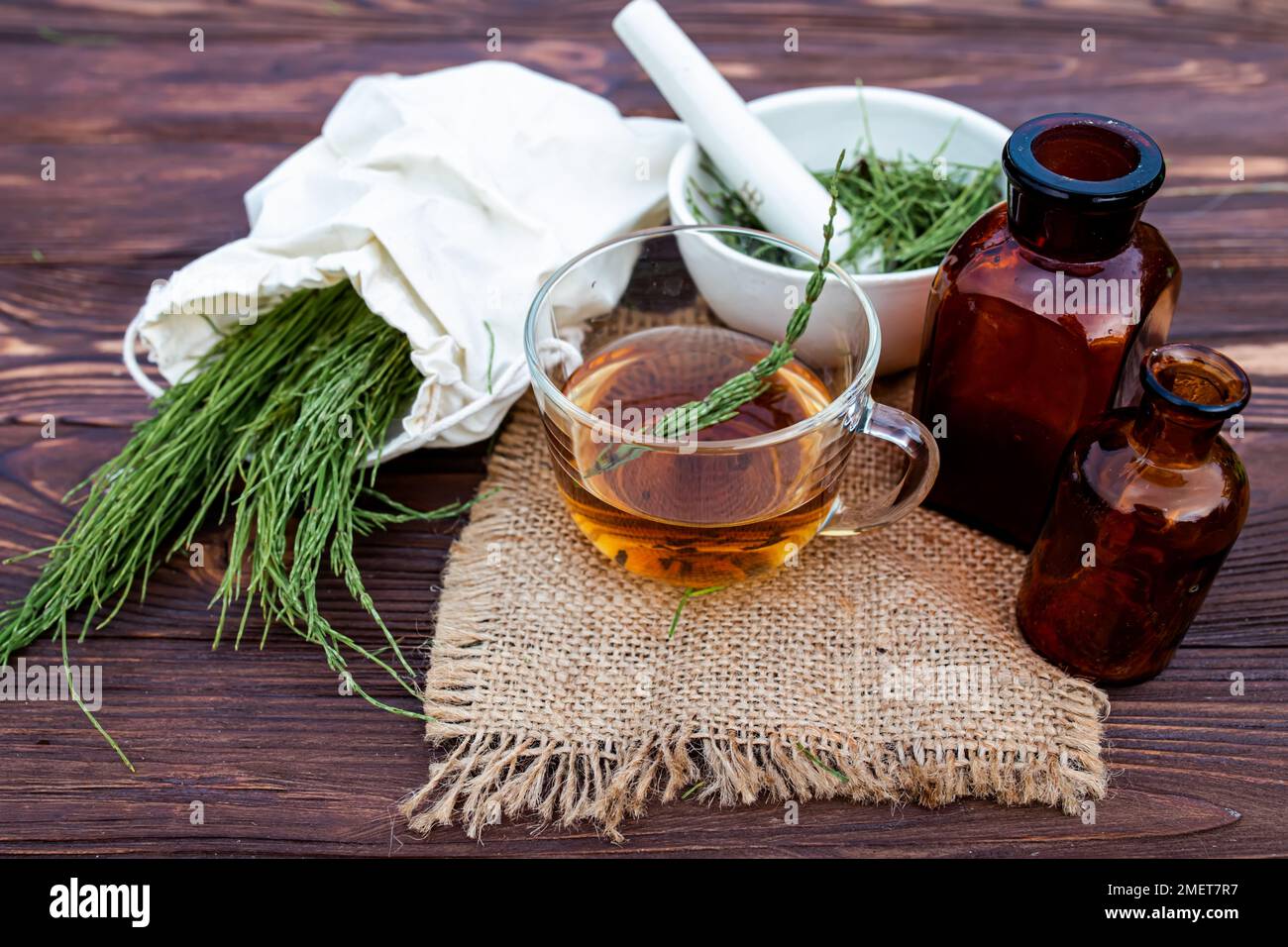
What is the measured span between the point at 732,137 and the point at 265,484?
0.56m

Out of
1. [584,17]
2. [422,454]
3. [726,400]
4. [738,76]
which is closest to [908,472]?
[726,400]

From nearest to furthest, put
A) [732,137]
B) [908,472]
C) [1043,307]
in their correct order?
[1043,307], [908,472], [732,137]

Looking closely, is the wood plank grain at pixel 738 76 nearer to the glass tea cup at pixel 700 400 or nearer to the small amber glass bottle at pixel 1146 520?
the glass tea cup at pixel 700 400

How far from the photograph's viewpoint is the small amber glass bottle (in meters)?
0.87

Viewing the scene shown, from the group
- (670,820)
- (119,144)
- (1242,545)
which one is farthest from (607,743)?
(119,144)

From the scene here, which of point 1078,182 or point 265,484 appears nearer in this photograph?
point 1078,182

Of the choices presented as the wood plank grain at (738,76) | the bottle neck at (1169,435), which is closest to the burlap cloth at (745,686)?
the bottle neck at (1169,435)

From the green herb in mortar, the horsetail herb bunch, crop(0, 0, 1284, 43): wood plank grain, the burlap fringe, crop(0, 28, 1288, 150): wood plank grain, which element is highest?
crop(0, 0, 1284, 43): wood plank grain

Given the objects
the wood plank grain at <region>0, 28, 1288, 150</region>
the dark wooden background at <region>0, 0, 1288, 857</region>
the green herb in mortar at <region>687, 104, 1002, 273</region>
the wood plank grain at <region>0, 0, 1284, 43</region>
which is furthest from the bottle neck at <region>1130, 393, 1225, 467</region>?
the wood plank grain at <region>0, 0, 1284, 43</region>

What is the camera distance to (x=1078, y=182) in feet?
2.84

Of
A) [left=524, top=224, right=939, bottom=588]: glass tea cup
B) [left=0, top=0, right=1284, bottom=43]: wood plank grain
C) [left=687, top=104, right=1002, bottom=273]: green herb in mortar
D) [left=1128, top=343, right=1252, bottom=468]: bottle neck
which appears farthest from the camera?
[left=0, top=0, right=1284, bottom=43]: wood plank grain

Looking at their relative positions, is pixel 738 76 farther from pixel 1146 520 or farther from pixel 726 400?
pixel 1146 520

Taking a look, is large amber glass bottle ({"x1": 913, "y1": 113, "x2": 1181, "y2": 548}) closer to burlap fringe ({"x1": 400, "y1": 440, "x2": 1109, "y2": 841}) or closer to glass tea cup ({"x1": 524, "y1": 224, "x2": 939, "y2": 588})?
glass tea cup ({"x1": 524, "y1": 224, "x2": 939, "y2": 588})

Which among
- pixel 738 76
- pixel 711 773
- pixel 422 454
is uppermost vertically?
pixel 738 76
